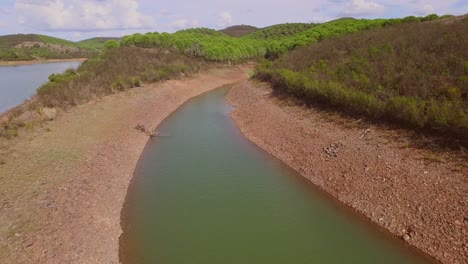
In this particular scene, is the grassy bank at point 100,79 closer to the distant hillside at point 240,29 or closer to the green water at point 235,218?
the green water at point 235,218

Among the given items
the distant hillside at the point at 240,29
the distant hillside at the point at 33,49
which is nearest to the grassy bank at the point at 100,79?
the distant hillside at the point at 33,49

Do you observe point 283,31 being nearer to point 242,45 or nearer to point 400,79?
point 242,45

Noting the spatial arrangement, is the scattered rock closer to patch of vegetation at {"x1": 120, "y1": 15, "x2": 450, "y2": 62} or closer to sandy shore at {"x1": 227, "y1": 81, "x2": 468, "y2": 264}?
sandy shore at {"x1": 227, "y1": 81, "x2": 468, "y2": 264}

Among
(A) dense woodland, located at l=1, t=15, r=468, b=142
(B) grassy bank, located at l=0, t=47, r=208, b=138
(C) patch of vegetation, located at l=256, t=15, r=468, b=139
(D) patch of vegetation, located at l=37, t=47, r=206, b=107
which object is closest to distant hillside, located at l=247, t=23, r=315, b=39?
(B) grassy bank, located at l=0, t=47, r=208, b=138

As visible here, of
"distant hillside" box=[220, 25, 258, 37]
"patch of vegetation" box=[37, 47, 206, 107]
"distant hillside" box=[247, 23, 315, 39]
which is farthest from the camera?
"distant hillside" box=[220, 25, 258, 37]

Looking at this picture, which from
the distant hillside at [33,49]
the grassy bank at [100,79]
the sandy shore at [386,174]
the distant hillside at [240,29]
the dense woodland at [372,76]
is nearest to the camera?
the sandy shore at [386,174]

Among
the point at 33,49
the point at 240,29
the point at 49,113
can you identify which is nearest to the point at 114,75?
the point at 49,113

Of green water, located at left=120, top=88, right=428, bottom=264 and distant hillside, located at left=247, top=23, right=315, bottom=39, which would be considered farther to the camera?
distant hillside, located at left=247, top=23, right=315, bottom=39
